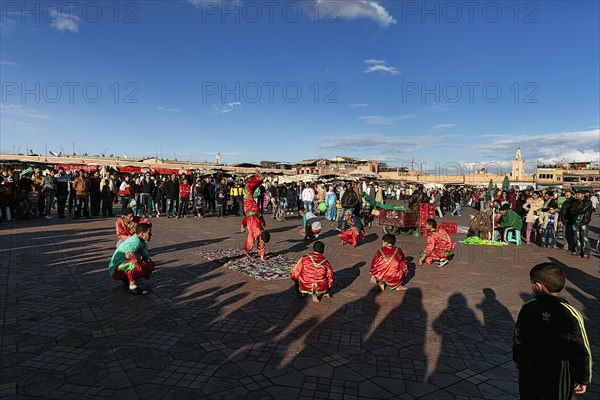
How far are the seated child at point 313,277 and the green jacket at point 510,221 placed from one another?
28.0 feet

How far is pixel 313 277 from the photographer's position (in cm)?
577

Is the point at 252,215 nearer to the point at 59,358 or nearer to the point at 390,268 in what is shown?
the point at 390,268

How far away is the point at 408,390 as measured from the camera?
3.30 m

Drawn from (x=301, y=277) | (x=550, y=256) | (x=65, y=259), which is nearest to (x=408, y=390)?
(x=301, y=277)

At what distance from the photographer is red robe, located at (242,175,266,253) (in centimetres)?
837

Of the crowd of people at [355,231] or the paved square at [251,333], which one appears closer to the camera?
the crowd of people at [355,231]

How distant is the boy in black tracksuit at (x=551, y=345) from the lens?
7.71 ft

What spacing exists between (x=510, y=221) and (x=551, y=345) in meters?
10.9

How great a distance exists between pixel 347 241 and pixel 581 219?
6.04 m

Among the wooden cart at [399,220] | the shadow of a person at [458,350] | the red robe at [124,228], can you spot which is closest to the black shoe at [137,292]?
the red robe at [124,228]

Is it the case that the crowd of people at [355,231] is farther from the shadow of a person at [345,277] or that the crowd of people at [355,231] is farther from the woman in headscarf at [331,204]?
the shadow of a person at [345,277]

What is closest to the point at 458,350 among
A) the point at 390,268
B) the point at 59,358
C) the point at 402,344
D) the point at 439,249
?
the point at 402,344

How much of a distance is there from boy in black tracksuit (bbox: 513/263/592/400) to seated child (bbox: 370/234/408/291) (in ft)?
12.4

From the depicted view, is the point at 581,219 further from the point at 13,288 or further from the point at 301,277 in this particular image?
the point at 13,288
